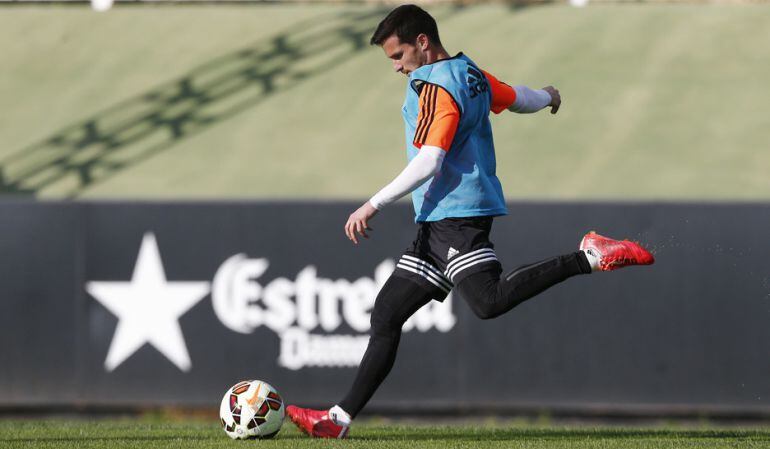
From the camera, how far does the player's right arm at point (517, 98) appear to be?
5781 mm

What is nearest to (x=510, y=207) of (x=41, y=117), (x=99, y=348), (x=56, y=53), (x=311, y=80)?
(x=99, y=348)

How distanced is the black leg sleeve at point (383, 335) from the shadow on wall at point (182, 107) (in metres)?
8.22

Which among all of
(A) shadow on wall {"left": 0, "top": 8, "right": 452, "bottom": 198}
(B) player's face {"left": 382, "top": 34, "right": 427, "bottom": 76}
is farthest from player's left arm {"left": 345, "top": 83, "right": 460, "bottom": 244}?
(A) shadow on wall {"left": 0, "top": 8, "right": 452, "bottom": 198}

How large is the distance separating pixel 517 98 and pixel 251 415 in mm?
2136

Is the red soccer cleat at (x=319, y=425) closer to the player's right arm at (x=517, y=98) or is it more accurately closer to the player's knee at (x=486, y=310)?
the player's knee at (x=486, y=310)

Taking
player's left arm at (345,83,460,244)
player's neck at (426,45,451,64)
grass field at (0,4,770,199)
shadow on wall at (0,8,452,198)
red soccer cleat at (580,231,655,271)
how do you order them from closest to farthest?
player's left arm at (345,83,460,244) < red soccer cleat at (580,231,655,271) < player's neck at (426,45,451,64) < grass field at (0,4,770,199) < shadow on wall at (0,8,452,198)

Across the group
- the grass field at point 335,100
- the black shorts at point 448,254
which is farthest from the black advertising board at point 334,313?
the grass field at point 335,100

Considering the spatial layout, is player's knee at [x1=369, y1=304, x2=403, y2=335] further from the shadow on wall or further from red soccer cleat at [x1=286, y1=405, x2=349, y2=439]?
the shadow on wall

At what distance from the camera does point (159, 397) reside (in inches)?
343

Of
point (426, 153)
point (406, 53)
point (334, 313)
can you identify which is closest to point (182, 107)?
point (334, 313)

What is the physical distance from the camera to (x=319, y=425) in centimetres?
580

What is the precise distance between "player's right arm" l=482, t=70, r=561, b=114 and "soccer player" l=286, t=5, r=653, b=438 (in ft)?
0.03

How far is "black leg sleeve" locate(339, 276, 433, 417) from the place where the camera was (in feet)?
18.7

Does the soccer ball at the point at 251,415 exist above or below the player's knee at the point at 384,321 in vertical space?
below
